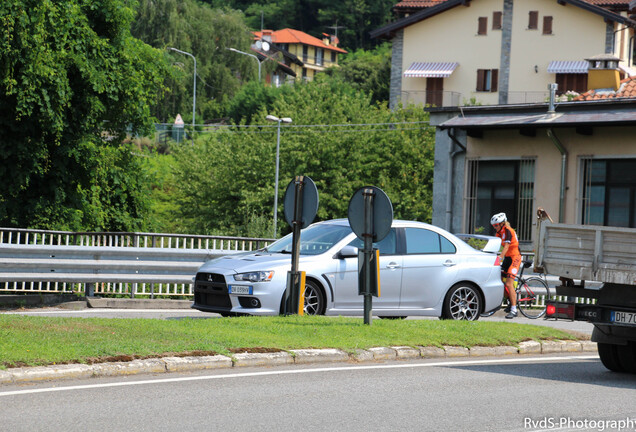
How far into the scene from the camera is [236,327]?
12477mm

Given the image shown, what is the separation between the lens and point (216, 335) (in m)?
11.6

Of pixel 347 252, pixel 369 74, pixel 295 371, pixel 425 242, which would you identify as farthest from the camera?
pixel 369 74

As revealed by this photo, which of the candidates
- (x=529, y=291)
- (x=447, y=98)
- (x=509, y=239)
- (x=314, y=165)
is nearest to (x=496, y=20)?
(x=447, y=98)

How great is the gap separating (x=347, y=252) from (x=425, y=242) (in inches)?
62.2

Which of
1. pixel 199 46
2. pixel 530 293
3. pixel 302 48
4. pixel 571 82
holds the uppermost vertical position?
pixel 302 48

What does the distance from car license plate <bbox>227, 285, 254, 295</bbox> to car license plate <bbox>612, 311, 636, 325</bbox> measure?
18.0 feet

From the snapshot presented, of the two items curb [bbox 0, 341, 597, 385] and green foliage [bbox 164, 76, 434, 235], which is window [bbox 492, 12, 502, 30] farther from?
curb [bbox 0, 341, 597, 385]

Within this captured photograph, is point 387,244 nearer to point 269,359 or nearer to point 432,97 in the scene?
point 269,359

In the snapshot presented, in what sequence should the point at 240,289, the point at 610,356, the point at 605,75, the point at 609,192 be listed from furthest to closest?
the point at 605,75 → the point at 609,192 → the point at 240,289 → the point at 610,356

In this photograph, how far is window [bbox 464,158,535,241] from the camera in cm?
2762

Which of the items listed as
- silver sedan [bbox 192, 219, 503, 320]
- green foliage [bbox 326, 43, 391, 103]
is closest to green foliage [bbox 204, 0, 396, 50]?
green foliage [bbox 326, 43, 391, 103]

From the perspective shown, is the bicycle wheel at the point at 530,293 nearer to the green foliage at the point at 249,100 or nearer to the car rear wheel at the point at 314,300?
the car rear wheel at the point at 314,300

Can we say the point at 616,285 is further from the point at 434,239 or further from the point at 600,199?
the point at 600,199

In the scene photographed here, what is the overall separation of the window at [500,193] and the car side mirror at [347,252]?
13225 millimetres
